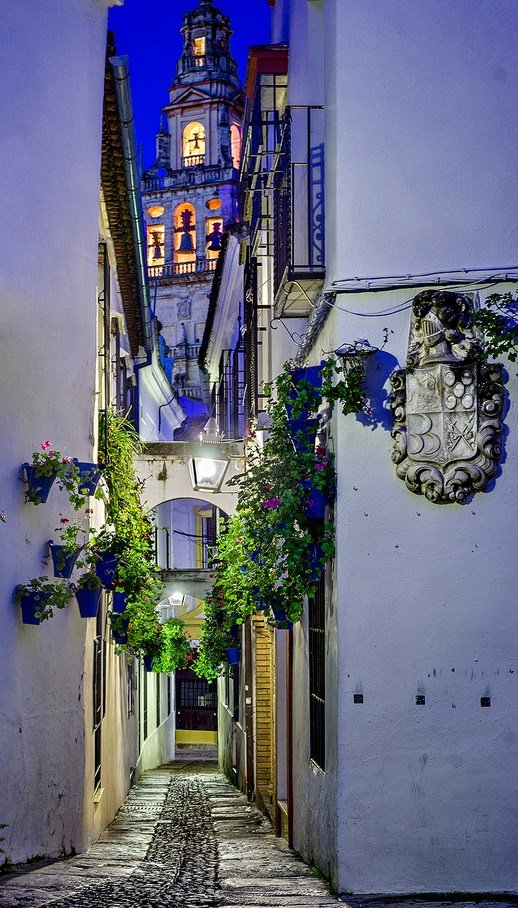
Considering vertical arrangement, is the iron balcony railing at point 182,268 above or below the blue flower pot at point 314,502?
above

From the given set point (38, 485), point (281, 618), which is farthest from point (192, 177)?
point (281, 618)

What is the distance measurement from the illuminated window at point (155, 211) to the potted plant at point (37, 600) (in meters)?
68.9

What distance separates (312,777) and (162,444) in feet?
43.0

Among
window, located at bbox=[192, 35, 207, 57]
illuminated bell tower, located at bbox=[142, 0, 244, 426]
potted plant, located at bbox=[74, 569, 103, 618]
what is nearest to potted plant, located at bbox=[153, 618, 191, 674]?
potted plant, located at bbox=[74, 569, 103, 618]

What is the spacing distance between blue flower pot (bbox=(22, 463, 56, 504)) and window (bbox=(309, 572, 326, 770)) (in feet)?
7.24

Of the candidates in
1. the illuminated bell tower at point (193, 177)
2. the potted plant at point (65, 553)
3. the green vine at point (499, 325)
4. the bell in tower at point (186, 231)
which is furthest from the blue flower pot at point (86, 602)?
the bell in tower at point (186, 231)

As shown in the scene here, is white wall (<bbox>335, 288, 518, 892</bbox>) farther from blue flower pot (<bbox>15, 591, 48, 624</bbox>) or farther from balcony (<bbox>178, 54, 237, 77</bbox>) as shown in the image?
balcony (<bbox>178, 54, 237, 77</bbox>)

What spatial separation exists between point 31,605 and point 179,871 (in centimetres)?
258

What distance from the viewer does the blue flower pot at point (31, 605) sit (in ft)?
29.5

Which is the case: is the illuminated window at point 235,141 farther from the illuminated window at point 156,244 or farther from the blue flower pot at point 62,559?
the blue flower pot at point 62,559

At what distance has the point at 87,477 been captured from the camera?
9797mm

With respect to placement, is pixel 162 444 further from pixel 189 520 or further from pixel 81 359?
pixel 189 520

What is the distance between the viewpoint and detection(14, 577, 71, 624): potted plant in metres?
8.97

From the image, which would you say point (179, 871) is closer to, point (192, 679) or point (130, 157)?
point (130, 157)
